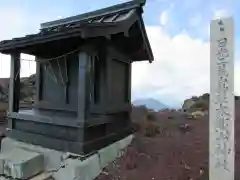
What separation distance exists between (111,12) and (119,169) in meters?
4.40

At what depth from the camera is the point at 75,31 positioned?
543 centimetres

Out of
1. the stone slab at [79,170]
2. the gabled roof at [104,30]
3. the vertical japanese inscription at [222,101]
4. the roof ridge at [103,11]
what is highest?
the roof ridge at [103,11]

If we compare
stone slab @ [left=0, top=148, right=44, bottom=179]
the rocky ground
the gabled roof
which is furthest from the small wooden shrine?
the rocky ground

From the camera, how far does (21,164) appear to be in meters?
5.65

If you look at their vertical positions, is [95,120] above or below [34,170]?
above

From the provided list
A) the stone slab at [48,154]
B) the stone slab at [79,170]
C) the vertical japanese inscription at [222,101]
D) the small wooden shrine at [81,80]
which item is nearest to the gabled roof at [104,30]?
the small wooden shrine at [81,80]

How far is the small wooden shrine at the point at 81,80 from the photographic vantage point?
5.82 m

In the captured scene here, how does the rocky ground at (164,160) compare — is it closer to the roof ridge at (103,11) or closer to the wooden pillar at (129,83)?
the wooden pillar at (129,83)

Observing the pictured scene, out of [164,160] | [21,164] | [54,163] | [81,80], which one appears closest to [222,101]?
[164,160]

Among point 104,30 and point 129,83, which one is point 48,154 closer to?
point 104,30

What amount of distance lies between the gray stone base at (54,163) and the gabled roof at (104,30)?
267 cm

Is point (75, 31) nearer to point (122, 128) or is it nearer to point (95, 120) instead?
→ point (95, 120)

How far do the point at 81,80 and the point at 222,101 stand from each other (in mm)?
3007

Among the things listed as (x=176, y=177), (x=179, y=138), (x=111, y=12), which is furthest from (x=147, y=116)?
(x=176, y=177)
